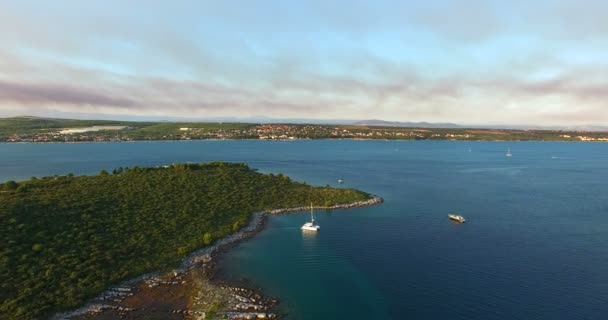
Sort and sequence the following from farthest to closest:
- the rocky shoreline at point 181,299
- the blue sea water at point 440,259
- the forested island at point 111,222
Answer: the forested island at point 111,222
the blue sea water at point 440,259
the rocky shoreline at point 181,299

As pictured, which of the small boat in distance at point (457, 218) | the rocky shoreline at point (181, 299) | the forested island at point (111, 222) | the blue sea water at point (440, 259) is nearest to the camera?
the rocky shoreline at point (181, 299)

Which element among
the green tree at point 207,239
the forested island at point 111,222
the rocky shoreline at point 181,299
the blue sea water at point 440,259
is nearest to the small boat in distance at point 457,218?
the blue sea water at point 440,259

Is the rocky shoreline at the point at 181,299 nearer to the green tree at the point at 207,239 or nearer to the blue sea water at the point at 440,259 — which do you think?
the blue sea water at the point at 440,259

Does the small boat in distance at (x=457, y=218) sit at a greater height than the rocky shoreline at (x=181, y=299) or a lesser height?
greater

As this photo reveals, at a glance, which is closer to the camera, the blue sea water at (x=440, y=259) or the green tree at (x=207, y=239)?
the blue sea water at (x=440, y=259)

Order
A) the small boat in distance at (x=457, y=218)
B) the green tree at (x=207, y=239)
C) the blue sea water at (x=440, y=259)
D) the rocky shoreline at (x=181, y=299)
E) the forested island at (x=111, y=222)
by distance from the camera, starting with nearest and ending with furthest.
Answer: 1. the rocky shoreline at (x=181, y=299)
2. the blue sea water at (x=440, y=259)
3. the forested island at (x=111, y=222)
4. the green tree at (x=207, y=239)
5. the small boat in distance at (x=457, y=218)

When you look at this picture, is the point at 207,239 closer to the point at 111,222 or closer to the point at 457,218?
the point at 111,222

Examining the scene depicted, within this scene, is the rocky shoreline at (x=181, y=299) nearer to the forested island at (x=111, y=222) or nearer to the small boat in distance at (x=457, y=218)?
the forested island at (x=111, y=222)

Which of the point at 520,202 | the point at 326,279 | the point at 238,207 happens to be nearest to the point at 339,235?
the point at 326,279
